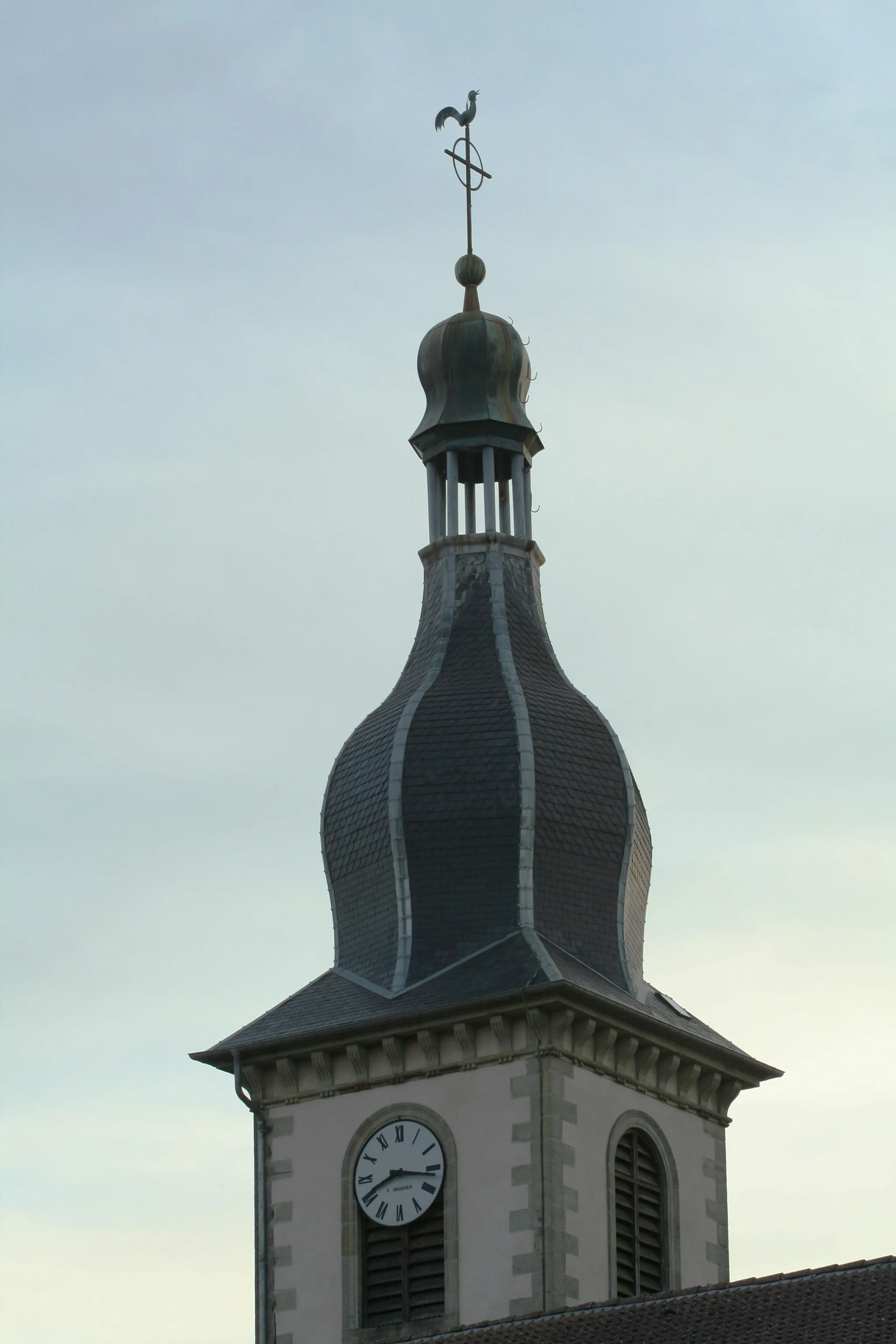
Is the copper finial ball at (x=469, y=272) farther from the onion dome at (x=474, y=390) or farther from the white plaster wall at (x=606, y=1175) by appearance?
the white plaster wall at (x=606, y=1175)

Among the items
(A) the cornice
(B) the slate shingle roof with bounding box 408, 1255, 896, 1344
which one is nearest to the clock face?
(A) the cornice

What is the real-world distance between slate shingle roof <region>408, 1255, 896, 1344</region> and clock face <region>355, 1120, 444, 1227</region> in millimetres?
4820

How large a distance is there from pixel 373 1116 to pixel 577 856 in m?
4.60

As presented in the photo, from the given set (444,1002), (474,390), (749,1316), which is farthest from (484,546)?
(749,1316)

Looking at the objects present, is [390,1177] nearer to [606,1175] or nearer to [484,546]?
[606,1175]

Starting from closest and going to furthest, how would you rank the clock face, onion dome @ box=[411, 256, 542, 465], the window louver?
the window louver → the clock face → onion dome @ box=[411, 256, 542, 465]

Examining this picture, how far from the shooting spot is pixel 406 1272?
5075 cm

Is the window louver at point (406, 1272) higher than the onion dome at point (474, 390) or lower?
lower

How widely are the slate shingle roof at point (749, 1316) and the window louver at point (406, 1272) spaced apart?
4023 millimetres

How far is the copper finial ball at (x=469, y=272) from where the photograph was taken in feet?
198

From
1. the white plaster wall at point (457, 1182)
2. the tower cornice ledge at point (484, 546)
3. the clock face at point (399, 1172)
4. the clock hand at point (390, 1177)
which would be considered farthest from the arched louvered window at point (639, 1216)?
the tower cornice ledge at point (484, 546)

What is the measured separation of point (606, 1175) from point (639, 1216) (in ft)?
2.86

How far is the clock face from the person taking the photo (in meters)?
51.2

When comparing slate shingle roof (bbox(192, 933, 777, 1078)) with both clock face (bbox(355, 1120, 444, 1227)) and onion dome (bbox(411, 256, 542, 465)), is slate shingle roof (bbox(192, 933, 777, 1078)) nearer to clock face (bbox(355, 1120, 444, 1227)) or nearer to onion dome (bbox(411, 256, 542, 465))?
clock face (bbox(355, 1120, 444, 1227))
